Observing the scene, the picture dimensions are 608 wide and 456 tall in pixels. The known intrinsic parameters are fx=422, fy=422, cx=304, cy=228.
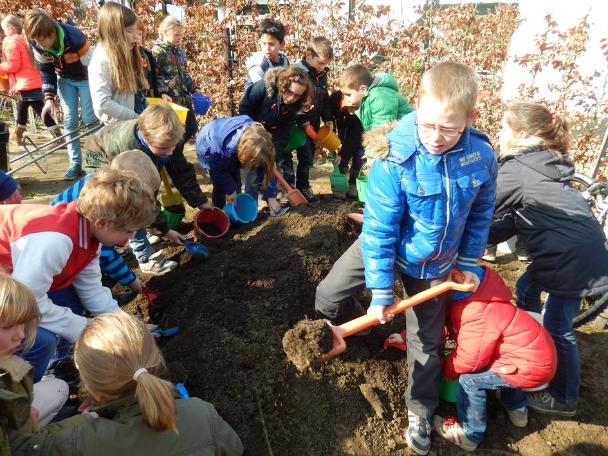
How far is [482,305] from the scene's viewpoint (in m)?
2.03

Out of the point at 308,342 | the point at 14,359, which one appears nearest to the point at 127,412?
the point at 14,359

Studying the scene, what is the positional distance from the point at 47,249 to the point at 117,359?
769mm

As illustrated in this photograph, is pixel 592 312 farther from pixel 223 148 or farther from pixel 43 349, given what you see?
pixel 43 349

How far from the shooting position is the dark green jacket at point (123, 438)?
133 cm

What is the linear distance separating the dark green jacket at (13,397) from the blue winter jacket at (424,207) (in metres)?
1.43

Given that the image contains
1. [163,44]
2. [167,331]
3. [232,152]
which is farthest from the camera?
[163,44]

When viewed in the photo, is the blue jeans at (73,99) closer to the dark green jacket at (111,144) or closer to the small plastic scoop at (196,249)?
the dark green jacket at (111,144)

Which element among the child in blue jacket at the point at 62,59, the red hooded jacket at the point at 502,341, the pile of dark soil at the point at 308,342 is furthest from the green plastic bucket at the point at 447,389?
the child in blue jacket at the point at 62,59

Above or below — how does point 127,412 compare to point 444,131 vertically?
below

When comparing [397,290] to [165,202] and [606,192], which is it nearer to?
[606,192]

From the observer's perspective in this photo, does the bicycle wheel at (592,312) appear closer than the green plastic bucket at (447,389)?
No

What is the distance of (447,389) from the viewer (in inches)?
94.7

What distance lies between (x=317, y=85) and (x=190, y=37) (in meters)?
3.12

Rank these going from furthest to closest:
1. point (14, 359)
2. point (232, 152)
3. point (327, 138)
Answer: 1. point (327, 138)
2. point (232, 152)
3. point (14, 359)
